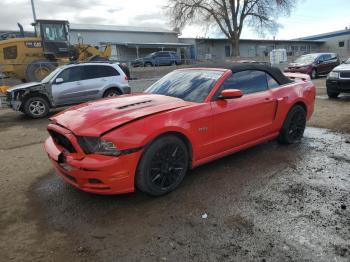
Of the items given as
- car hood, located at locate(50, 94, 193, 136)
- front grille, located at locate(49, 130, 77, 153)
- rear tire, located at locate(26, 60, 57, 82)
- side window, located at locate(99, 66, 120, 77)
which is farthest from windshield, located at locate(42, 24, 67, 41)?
front grille, located at locate(49, 130, 77, 153)

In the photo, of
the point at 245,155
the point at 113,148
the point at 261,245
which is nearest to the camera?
the point at 261,245

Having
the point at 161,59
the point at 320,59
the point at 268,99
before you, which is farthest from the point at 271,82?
the point at 161,59

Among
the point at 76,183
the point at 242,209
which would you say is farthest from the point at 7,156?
the point at 242,209

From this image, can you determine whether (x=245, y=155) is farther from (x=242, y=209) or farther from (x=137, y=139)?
(x=137, y=139)

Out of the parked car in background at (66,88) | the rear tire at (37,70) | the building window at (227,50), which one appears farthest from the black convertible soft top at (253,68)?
the building window at (227,50)

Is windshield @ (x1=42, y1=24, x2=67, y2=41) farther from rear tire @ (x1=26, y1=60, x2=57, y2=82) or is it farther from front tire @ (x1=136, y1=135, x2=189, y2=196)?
front tire @ (x1=136, y1=135, x2=189, y2=196)

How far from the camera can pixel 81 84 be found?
34.1 ft

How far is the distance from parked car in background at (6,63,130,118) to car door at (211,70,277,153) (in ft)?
22.1

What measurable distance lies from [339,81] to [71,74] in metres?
8.59

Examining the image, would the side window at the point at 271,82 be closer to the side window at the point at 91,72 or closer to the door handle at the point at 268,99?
the door handle at the point at 268,99

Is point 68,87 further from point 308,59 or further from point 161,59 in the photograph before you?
point 161,59

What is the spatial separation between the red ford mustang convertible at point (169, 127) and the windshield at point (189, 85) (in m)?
0.01

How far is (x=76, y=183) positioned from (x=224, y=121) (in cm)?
209

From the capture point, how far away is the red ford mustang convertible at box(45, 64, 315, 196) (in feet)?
11.5
